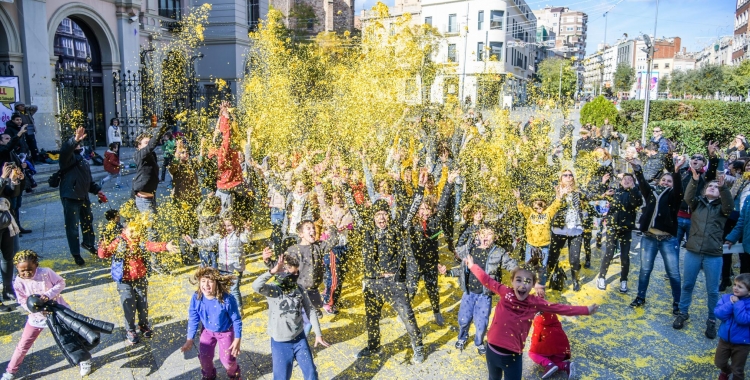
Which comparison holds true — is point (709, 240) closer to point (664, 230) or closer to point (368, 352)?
point (664, 230)

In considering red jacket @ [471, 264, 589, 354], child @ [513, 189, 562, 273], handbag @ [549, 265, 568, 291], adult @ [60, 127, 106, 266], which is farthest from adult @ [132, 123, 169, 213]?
handbag @ [549, 265, 568, 291]

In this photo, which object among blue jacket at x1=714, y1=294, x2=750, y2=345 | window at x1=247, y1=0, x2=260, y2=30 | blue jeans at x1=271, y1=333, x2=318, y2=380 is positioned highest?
window at x1=247, y1=0, x2=260, y2=30

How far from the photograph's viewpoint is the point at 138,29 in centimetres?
2069

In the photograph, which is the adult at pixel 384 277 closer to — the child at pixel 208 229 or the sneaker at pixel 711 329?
the child at pixel 208 229

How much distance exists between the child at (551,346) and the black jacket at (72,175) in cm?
613

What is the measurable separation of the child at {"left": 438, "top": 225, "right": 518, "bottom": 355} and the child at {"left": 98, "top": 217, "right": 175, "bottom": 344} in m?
2.87

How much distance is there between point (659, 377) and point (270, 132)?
34.5 ft

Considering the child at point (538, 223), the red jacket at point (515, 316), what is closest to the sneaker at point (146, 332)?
the red jacket at point (515, 316)

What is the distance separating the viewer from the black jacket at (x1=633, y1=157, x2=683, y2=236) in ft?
19.2

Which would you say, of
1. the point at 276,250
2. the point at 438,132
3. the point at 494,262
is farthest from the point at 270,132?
the point at 494,262

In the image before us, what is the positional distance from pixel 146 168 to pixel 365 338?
4.09 meters

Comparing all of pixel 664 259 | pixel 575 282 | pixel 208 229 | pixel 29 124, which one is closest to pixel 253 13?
pixel 29 124

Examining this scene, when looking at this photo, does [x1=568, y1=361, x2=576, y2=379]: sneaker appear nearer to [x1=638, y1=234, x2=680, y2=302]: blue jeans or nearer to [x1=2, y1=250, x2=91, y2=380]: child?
[x1=638, y1=234, x2=680, y2=302]: blue jeans

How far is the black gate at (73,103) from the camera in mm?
16547
